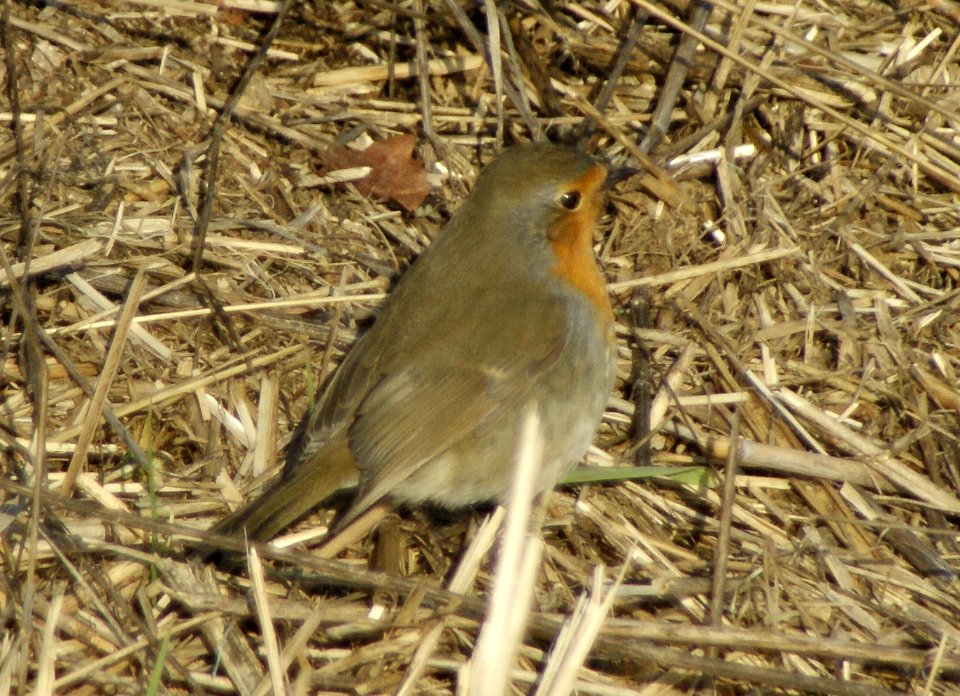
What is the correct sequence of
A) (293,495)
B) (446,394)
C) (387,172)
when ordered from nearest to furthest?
1. (293,495)
2. (446,394)
3. (387,172)

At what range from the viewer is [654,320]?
4.42 meters

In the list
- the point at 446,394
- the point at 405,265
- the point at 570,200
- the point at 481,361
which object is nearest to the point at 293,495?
the point at 446,394

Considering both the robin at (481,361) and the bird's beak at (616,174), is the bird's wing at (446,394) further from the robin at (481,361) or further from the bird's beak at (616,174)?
the bird's beak at (616,174)

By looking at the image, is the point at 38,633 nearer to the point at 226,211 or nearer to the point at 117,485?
the point at 117,485

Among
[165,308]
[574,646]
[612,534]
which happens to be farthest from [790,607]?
[165,308]

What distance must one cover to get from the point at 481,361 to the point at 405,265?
2.43ft

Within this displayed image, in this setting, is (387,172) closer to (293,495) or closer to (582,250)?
(582,250)

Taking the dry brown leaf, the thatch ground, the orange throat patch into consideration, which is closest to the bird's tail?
the thatch ground

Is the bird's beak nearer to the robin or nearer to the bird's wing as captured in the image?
the robin

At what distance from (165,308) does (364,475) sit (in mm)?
997

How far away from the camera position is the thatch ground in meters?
3.36

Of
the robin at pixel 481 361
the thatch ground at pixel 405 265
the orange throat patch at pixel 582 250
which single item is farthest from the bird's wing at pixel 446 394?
the thatch ground at pixel 405 265

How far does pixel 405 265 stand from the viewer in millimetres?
4543

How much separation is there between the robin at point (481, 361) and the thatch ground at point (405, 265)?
0.69ft
